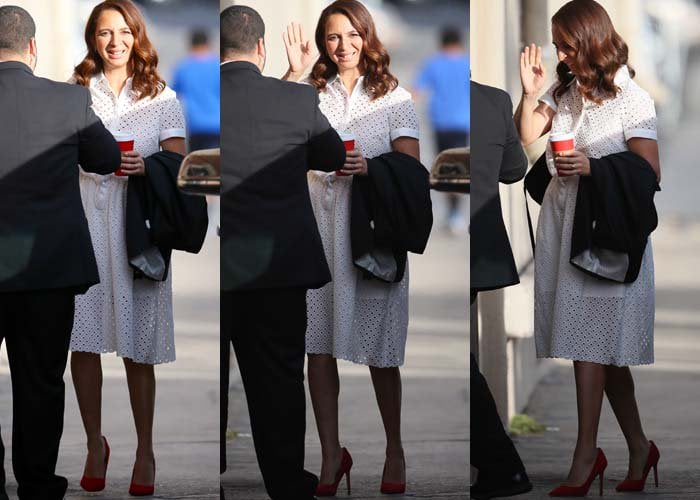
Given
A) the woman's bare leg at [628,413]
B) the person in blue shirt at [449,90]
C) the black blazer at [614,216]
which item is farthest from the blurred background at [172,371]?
the woman's bare leg at [628,413]

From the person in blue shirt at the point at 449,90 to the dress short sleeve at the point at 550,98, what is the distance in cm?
27

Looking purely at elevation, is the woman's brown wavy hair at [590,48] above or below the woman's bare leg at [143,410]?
above

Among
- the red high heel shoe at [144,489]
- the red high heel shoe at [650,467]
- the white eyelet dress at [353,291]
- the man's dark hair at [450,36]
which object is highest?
the man's dark hair at [450,36]

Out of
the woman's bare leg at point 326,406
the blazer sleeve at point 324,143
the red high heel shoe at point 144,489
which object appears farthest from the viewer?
the red high heel shoe at point 144,489

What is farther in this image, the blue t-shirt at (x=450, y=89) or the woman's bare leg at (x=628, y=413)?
the woman's bare leg at (x=628, y=413)

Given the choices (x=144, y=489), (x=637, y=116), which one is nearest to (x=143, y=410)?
(x=144, y=489)

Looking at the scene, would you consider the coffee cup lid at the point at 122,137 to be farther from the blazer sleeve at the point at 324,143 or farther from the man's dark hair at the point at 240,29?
the blazer sleeve at the point at 324,143

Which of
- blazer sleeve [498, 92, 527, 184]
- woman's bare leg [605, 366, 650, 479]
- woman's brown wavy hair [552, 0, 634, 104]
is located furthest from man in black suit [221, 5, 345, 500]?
woman's bare leg [605, 366, 650, 479]

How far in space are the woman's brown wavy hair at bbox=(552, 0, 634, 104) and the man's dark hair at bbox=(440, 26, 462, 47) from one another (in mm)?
316

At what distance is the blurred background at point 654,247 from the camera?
16.2 feet

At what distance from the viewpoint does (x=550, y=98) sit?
16.2 feet

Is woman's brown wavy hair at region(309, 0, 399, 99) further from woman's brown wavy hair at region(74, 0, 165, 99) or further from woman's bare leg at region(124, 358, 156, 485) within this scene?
woman's bare leg at region(124, 358, 156, 485)

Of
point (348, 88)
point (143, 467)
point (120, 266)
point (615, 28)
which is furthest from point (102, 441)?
point (615, 28)

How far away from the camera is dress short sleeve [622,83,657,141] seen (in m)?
4.88
